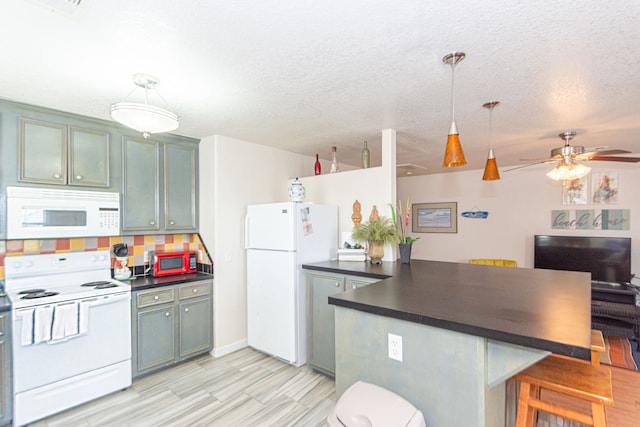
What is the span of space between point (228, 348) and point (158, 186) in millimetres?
1866

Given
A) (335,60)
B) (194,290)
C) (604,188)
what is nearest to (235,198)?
(194,290)

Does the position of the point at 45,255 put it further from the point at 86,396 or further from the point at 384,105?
the point at 384,105

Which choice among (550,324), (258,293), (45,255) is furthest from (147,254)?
(550,324)

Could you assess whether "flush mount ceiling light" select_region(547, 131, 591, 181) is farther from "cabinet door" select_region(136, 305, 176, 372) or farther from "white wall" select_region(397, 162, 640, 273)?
"cabinet door" select_region(136, 305, 176, 372)

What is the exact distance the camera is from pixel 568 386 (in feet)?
4.73

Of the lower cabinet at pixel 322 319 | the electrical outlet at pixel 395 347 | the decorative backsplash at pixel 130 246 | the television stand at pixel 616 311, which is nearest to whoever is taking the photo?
the electrical outlet at pixel 395 347

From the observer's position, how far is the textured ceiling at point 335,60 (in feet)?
4.39

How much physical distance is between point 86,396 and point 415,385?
251cm

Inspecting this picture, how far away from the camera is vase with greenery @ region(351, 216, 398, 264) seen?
299 cm

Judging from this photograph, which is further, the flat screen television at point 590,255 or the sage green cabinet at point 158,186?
the flat screen television at point 590,255

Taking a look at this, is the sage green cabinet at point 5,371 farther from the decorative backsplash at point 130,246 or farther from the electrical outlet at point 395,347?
the electrical outlet at point 395,347

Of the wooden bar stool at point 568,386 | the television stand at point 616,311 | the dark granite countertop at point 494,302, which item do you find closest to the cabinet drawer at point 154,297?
the dark granite countertop at point 494,302

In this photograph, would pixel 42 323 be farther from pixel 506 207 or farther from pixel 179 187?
pixel 506 207

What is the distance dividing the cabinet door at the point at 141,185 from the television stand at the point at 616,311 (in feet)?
17.2
